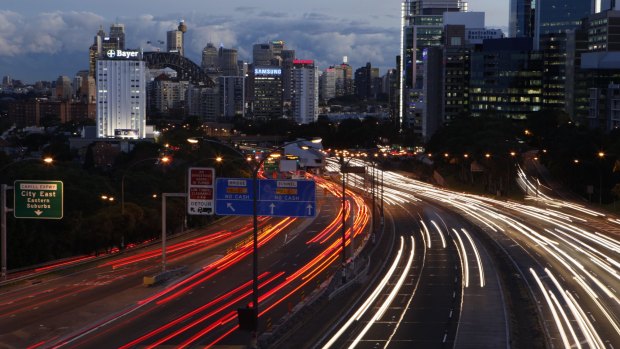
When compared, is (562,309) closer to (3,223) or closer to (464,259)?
(464,259)

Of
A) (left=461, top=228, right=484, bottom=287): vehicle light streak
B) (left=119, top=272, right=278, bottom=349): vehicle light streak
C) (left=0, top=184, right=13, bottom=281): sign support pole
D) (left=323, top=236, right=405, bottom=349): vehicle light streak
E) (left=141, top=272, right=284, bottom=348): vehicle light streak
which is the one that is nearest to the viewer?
(left=119, top=272, right=278, bottom=349): vehicle light streak

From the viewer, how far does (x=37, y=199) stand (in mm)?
43000

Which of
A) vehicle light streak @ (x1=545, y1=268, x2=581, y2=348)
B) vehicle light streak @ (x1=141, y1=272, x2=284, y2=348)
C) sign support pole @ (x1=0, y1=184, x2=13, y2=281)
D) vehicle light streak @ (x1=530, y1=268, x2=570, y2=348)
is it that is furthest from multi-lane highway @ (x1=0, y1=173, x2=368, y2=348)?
vehicle light streak @ (x1=545, y1=268, x2=581, y2=348)

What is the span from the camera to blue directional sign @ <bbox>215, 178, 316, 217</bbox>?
42.5 metres

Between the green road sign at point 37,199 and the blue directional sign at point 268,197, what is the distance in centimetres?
702

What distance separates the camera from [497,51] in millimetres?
187750

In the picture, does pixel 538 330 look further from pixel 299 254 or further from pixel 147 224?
pixel 147 224

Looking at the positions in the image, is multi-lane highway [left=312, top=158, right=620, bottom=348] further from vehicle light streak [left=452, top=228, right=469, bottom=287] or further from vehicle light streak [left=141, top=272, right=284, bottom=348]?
vehicle light streak [left=141, top=272, right=284, bottom=348]

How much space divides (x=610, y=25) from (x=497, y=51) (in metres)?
21.1

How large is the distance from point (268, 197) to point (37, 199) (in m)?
10.1

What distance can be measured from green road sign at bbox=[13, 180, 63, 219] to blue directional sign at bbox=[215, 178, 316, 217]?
23.0ft

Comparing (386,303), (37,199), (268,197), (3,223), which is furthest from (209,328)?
(3,223)

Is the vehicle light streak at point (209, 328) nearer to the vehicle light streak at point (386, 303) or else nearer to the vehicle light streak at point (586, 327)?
the vehicle light streak at point (386, 303)

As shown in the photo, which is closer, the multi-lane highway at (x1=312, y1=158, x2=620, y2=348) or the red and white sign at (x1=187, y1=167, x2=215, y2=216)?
the multi-lane highway at (x1=312, y1=158, x2=620, y2=348)
